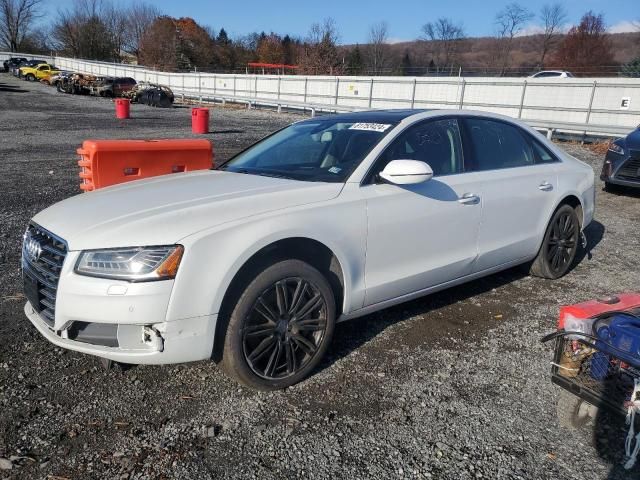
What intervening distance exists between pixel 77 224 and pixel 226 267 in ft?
2.88

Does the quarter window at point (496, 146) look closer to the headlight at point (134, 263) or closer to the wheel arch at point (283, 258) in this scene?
the wheel arch at point (283, 258)

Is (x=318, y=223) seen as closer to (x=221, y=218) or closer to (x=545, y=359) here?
(x=221, y=218)

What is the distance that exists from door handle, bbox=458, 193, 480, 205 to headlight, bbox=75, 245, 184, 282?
7.09ft

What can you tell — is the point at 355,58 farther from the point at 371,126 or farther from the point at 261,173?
the point at 261,173

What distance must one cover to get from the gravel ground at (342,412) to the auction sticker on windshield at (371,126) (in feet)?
4.79

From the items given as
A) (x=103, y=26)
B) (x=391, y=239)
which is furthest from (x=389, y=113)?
(x=103, y=26)

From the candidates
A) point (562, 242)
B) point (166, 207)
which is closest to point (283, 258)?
point (166, 207)

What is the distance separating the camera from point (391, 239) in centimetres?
346

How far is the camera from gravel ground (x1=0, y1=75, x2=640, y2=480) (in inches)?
98.6

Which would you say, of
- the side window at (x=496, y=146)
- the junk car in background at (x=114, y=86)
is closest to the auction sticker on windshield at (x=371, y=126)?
the side window at (x=496, y=146)

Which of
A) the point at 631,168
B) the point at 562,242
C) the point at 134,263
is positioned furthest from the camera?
the point at 631,168

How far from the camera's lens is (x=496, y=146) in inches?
175

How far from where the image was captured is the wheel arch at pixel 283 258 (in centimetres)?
284

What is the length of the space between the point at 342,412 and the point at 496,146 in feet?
8.74
